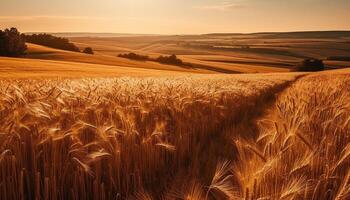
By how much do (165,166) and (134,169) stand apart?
643 millimetres

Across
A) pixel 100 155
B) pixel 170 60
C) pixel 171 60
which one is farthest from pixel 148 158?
pixel 170 60

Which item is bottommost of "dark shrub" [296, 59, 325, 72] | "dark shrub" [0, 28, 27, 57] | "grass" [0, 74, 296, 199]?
"dark shrub" [296, 59, 325, 72]

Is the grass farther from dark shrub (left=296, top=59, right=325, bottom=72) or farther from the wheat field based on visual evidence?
dark shrub (left=296, top=59, right=325, bottom=72)

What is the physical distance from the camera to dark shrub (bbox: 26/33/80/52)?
7669 centimetres

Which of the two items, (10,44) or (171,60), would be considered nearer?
(10,44)

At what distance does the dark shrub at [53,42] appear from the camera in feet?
252

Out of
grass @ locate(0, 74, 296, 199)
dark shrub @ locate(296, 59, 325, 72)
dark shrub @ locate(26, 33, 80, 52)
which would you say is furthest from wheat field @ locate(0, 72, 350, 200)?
dark shrub @ locate(26, 33, 80, 52)

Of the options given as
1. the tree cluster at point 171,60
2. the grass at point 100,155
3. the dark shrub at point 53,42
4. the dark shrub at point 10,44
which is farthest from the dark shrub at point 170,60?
the grass at point 100,155

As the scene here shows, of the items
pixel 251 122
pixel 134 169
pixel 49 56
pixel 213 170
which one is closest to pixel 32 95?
pixel 134 169

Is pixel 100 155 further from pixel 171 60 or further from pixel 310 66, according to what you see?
pixel 310 66

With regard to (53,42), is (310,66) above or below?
below

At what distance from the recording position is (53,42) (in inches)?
3066

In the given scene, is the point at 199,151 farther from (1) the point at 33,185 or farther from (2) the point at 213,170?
(1) the point at 33,185

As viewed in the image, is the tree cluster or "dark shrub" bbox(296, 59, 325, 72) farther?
the tree cluster
